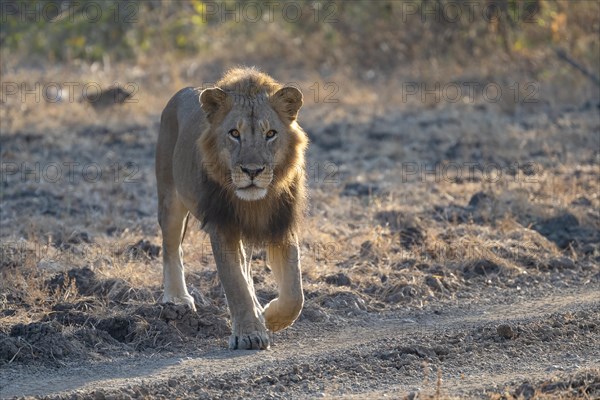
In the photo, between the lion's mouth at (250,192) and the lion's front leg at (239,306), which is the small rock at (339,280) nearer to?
the lion's front leg at (239,306)

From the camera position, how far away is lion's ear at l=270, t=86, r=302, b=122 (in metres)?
5.71

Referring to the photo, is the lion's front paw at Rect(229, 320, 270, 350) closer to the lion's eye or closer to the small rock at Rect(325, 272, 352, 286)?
the lion's eye

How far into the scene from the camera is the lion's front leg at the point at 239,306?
552 cm

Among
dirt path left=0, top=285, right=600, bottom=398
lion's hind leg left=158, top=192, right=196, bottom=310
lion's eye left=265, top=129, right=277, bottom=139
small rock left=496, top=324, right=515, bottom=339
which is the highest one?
lion's eye left=265, top=129, right=277, bottom=139

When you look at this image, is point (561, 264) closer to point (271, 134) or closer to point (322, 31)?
point (271, 134)

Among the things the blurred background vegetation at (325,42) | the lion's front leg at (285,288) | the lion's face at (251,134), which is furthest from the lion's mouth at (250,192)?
the blurred background vegetation at (325,42)

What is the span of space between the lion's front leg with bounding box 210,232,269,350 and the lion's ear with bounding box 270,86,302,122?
2.47 ft

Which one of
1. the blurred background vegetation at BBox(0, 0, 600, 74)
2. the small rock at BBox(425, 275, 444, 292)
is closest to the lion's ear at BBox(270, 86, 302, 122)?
the small rock at BBox(425, 275, 444, 292)

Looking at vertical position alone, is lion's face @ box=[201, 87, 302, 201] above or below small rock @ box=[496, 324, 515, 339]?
above

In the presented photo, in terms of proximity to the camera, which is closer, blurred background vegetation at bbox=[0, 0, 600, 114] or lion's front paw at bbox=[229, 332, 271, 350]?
lion's front paw at bbox=[229, 332, 271, 350]

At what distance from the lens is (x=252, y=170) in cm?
543

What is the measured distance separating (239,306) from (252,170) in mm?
687

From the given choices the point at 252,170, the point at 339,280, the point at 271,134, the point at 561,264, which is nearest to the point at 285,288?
the point at 252,170

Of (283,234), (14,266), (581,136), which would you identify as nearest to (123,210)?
(14,266)
